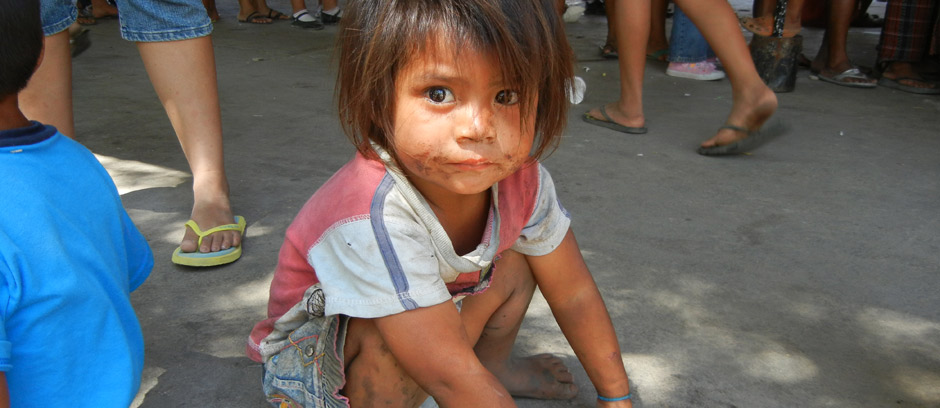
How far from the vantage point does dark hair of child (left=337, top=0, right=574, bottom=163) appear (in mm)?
1087

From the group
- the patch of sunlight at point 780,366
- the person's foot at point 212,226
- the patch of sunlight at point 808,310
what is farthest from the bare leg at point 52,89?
the patch of sunlight at point 808,310

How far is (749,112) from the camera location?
9.48ft

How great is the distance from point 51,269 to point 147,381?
1.72 feet

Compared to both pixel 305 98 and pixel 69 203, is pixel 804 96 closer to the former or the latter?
pixel 305 98

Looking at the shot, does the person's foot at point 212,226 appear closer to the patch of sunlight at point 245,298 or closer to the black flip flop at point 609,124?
the patch of sunlight at point 245,298

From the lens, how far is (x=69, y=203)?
1.18 m

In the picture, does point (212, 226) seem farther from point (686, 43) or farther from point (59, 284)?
point (686, 43)

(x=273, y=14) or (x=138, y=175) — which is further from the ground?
(x=138, y=175)

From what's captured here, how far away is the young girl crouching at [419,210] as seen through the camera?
111 cm

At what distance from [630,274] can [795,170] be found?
1131mm

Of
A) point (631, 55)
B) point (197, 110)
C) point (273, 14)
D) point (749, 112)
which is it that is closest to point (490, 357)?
point (197, 110)

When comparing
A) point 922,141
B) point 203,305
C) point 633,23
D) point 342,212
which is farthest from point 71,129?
point 922,141

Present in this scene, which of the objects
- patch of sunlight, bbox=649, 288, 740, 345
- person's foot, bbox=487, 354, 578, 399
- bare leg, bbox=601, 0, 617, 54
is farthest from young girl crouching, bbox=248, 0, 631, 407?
bare leg, bbox=601, 0, 617, 54

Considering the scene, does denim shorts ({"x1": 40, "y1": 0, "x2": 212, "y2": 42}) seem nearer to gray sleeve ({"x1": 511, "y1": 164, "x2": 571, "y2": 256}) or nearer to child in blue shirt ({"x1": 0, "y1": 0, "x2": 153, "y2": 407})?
child in blue shirt ({"x1": 0, "y1": 0, "x2": 153, "y2": 407})
